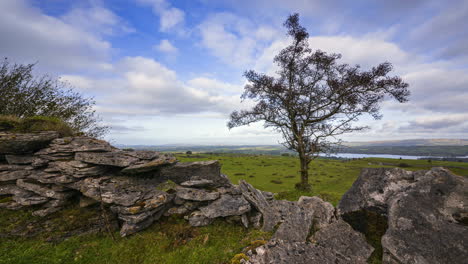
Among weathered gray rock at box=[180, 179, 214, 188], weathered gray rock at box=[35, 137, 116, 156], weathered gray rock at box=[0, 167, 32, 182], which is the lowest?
weathered gray rock at box=[180, 179, 214, 188]

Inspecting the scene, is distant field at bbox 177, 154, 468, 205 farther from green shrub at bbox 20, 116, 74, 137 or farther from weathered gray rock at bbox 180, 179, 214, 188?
green shrub at bbox 20, 116, 74, 137

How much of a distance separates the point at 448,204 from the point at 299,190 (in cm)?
1280

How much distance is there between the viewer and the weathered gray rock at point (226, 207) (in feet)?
37.8

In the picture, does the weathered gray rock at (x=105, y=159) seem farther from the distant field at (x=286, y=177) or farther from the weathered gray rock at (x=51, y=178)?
the distant field at (x=286, y=177)

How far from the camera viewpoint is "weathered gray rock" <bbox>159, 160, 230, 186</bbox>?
13867mm

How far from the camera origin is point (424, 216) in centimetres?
727

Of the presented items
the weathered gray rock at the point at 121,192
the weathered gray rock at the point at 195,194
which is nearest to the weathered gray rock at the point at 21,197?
the weathered gray rock at the point at 121,192

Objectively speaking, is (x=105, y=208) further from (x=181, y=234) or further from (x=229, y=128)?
(x=229, y=128)

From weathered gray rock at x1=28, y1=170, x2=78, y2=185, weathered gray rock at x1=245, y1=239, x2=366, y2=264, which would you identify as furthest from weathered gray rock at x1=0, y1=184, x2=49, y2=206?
weathered gray rock at x1=245, y1=239, x2=366, y2=264

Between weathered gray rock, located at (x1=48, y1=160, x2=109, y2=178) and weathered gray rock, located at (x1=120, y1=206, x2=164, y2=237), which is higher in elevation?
weathered gray rock, located at (x1=48, y1=160, x2=109, y2=178)

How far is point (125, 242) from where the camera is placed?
32.0ft

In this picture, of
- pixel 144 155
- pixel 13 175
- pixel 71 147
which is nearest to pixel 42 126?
pixel 13 175

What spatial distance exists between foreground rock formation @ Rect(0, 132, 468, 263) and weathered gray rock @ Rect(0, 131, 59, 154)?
5 centimetres

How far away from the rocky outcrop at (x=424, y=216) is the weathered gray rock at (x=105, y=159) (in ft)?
46.2
